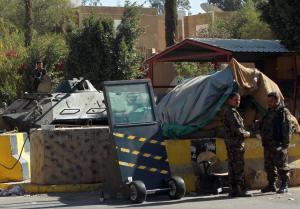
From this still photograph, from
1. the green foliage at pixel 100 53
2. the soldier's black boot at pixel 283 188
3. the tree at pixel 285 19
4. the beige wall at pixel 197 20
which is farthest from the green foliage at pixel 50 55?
the beige wall at pixel 197 20

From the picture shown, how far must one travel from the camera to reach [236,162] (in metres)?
12.0

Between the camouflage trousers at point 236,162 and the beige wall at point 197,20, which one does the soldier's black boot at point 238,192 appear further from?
the beige wall at point 197,20

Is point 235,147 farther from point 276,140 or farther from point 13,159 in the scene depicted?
point 13,159

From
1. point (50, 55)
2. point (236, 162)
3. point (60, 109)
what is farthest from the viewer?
point (50, 55)

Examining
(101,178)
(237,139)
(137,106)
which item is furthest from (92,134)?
(237,139)

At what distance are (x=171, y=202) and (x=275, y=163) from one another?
210cm

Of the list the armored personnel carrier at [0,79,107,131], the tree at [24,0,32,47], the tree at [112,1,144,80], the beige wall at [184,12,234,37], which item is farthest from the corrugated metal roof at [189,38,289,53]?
the beige wall at [184,12,234,37]

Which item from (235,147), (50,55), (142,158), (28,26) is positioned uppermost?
(28,26)

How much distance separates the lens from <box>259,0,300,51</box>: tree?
1872cm

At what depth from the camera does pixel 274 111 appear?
1238 centimetres

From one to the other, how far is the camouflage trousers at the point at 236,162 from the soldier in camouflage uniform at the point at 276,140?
1.94 ft

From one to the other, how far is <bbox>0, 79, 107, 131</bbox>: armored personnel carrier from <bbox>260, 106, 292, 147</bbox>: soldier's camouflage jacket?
7.07 m

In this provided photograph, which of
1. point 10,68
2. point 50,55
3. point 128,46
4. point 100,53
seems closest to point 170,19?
point 128,46

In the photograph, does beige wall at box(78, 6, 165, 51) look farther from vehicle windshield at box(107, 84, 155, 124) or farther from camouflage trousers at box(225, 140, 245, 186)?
camouflage trousers at box(225, 140, 245, 186)
